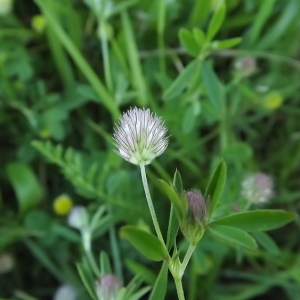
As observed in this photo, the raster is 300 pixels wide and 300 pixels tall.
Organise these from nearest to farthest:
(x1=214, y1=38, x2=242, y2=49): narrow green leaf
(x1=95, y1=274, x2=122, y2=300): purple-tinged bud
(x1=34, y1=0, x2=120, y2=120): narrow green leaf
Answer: (x1=95, y1=274, x2=122, y2=300): purple-tinged bud
(x1=214, y1=38, x2=242, y2=49): narrow green leaf
(x1=34, y1=0, x2=120, y2=120): narrow green leaf

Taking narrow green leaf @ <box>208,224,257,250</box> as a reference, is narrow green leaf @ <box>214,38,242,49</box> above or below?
above

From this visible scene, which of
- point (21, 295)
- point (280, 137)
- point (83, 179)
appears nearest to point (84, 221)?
point (83, 179)

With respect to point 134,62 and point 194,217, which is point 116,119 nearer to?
point 134,62

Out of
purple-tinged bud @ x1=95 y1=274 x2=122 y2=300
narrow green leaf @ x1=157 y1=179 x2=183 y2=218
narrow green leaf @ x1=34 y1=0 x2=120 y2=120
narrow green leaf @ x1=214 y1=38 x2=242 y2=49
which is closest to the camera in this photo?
narrow green leaf @ x1=157 y1=179 x2=183 y2=218

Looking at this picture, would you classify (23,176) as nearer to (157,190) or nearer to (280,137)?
(157,190)

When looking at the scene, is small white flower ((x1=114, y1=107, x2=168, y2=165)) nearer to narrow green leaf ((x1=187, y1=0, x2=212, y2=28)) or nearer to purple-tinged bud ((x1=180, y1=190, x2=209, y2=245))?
purple-tinged bud ((x1=180, y1=190, x2=209, y2=245))

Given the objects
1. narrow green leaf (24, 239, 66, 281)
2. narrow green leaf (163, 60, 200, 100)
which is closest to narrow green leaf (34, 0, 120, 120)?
narrow green leaf (163, 60, 200, 100)

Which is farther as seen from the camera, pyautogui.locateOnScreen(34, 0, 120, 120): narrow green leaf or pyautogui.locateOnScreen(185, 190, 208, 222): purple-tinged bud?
pyautogui.locateOnScreen(34, 0, 120, 120): narrow green leaf
